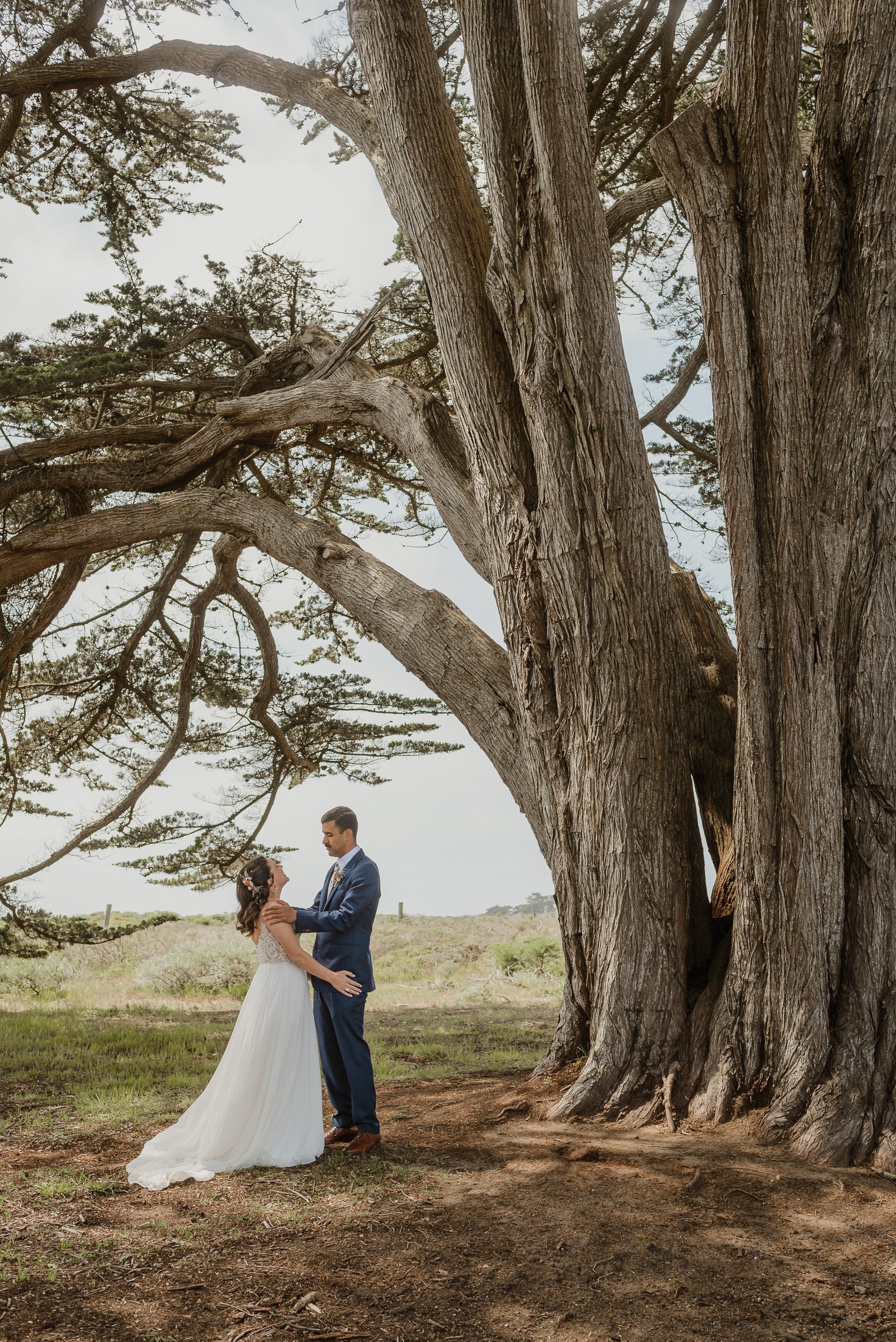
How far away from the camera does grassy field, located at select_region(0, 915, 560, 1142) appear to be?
20.0 ft

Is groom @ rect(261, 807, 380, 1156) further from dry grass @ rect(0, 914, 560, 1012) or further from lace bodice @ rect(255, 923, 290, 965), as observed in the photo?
dry grass @ rect(0, 914, 560, 1012)

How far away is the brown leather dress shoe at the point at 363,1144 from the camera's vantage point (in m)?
4.48

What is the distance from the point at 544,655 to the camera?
209 inches

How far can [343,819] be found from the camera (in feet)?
15.9

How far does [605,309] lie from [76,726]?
742 cm

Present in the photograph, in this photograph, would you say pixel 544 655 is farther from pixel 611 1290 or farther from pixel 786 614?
pixel 611 1290

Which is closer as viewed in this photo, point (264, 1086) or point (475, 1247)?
point (475, 1247)

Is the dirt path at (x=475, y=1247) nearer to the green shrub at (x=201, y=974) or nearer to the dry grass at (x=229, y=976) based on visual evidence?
the dry grass at (x=229, y=976)

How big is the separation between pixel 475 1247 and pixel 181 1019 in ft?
23.4

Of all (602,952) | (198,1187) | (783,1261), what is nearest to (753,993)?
(602,952)

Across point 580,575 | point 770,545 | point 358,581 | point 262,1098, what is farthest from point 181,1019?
point 770,545

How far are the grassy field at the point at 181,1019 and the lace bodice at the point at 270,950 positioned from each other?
1.40 m

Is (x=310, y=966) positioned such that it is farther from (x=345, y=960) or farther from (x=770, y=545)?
(x=770, y=545)

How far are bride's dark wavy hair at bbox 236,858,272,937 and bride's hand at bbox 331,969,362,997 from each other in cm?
46
